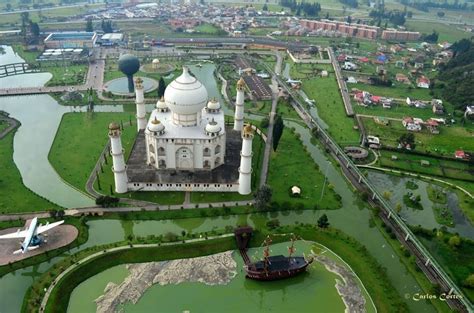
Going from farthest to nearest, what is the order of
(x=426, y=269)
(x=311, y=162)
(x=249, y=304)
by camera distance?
(x=311, y=162) < (x=426, y=269) < (x=249, y=304)

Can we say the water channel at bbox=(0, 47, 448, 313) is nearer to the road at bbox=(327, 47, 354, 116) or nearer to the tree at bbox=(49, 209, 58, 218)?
the tree at bbox=(49, 209, 58, 218)

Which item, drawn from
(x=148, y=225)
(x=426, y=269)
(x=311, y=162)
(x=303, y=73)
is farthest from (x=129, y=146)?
(x=303, y=73)

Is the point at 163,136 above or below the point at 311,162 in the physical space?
above

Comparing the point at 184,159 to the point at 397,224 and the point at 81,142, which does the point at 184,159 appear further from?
the point at 397,224

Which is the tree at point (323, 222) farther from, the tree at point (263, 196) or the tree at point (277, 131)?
the tree at point (277, 131)

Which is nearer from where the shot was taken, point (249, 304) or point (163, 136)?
point (249, 304)

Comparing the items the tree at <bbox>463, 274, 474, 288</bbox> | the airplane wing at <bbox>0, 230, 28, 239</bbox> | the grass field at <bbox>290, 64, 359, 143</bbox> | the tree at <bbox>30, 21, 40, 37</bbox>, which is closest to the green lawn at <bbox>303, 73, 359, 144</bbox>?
the grass field at <bbox>290, 64, 359, 143</bbox>

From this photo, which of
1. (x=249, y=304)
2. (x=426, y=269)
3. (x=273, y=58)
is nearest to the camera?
(x=249, y=304)

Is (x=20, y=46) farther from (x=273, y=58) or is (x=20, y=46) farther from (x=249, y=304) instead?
(x=249, y=304)
